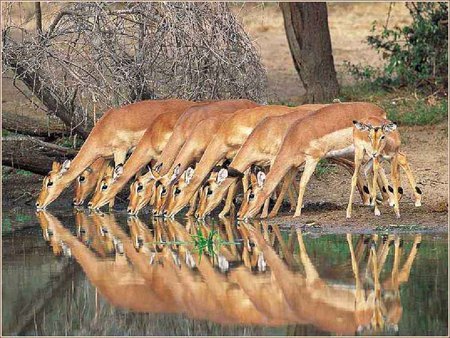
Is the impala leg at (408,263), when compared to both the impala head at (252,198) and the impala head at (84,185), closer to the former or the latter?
the impala head at (252,198)

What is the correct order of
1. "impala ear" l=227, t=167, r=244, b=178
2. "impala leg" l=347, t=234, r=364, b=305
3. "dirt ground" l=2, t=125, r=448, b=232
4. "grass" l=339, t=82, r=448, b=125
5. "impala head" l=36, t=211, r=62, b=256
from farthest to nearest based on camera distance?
"grass" l=339, t=82, r=448, b=125, "impala ear" l=227, t=167, r=244, b=178, "dirt ground" l=2, t=125, r=448, b=232, "impala head" l=36, t=211, r=62, b=256, "impala leg" l=347, t=234, r=364, b=305

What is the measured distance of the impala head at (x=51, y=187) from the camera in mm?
12352

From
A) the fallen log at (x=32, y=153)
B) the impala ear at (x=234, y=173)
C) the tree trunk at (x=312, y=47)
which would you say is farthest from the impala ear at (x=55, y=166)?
the tree trunk at (x=312, y=47)

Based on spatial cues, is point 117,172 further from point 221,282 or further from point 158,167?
point 221,282

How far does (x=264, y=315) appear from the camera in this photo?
6812 mm

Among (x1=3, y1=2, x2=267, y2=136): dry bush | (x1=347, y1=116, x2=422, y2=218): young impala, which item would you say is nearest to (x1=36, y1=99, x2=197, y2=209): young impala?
(x1=3, y1=2, x2=267, y2=136): dry bush

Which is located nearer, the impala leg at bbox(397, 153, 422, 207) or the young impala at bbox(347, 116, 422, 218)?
the young impala at bbox(347, 116, 422, 218)

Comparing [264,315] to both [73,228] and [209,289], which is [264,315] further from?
[73,228]

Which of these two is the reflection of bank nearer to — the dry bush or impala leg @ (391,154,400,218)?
impala leg @ (391,154,400,218)

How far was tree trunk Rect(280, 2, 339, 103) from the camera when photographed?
54.1ft

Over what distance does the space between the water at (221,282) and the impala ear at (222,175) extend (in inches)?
29.0

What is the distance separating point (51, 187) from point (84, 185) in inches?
16.8

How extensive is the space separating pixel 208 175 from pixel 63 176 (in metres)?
1.62

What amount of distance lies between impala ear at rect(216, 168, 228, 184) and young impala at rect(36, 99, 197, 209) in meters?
1.42
